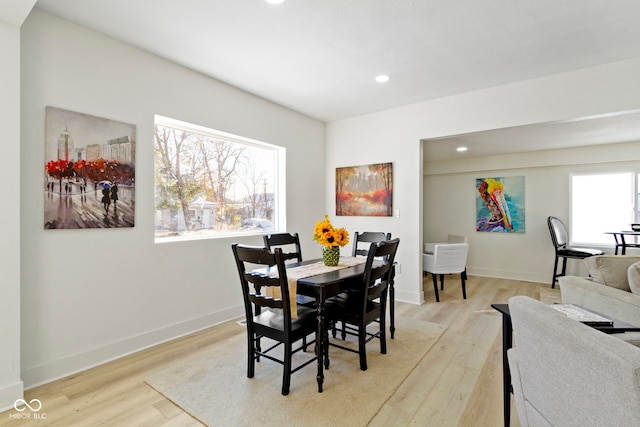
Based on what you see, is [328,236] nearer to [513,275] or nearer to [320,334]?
[320,334]

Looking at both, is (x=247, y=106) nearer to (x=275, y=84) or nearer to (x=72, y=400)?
(x=275, y=84)

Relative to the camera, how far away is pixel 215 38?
250 centimetres

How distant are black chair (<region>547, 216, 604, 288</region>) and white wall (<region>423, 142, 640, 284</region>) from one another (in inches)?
12.3

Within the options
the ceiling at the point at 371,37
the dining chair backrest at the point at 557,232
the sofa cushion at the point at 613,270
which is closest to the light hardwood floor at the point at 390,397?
the sofa cushion at the point at 613,270

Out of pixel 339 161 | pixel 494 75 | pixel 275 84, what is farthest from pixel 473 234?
pixel 275 84

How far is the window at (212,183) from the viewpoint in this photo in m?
3.02

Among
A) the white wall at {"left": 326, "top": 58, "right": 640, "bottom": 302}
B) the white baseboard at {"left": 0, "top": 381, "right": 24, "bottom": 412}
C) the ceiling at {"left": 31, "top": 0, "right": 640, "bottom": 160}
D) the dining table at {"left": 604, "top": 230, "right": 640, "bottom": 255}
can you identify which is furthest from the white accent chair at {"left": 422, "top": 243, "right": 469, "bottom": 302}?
the white baseboard at {"left": 0, "top": 381, "right": 24, "bottom": 412}

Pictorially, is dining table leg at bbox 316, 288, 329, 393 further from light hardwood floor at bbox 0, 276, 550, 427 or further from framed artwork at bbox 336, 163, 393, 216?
framed artwork at bbox 336, 163, 393, 216

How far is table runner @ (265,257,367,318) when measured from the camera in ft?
6.68

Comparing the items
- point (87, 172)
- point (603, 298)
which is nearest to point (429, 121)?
point (603, 298)

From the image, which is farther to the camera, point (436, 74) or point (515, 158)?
point (515, 158)

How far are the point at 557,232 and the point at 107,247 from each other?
5920mm

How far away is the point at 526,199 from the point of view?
5.66 metres

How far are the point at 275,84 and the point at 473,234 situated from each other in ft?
15.8
